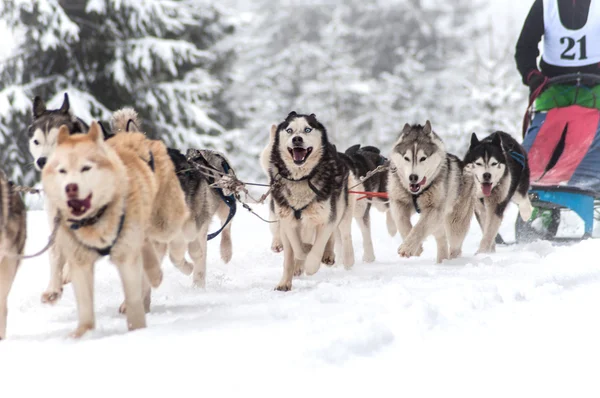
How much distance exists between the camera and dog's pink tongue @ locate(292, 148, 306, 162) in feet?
15.2

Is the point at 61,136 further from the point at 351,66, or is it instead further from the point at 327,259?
the point at 351,66

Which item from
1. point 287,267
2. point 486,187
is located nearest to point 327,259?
point 287,267

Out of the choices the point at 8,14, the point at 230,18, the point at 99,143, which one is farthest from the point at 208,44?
the point at 99,143

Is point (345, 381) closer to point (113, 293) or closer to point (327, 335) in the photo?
point (327, 335)

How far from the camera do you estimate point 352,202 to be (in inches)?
223

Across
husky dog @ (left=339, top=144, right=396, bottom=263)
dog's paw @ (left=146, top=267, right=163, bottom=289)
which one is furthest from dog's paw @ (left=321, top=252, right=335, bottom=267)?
dog's paw @ (left=146, top=267, right=163, bottom=289)

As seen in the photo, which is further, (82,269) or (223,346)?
(82,269)

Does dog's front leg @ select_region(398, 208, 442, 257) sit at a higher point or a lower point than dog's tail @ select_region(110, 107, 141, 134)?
lower

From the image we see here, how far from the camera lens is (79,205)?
261cm

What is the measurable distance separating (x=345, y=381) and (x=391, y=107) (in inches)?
966

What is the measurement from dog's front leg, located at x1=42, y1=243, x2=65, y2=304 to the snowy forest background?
19.9ft

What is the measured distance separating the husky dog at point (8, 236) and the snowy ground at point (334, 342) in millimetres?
225

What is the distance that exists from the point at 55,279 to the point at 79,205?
3.78 ft

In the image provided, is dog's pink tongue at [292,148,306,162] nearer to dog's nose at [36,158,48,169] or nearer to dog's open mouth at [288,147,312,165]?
dog's open mouth at [288,147,312,165]
